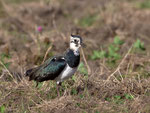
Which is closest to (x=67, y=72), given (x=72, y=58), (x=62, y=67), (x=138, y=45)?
(x=62, y=67)

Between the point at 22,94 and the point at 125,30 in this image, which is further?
the point at 125,30

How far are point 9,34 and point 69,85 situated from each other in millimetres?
4198

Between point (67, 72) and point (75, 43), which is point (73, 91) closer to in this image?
point (67, 72)

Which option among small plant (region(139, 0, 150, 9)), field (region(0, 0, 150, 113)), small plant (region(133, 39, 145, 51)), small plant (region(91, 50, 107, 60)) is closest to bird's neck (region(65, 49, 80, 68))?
field (region(0, 0, 150, 113))

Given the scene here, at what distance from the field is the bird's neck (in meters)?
0.46

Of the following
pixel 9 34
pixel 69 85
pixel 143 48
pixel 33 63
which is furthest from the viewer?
pixel 9 34

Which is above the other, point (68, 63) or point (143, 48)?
point (68, 63)

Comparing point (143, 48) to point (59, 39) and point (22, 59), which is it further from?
point (22, 59)

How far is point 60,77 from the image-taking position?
5691mm

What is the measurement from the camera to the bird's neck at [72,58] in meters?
5.59

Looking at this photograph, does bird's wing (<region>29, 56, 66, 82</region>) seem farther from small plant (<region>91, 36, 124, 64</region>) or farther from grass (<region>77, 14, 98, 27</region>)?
grass (<region>77, 14, 98, 27</region>)

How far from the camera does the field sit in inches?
218

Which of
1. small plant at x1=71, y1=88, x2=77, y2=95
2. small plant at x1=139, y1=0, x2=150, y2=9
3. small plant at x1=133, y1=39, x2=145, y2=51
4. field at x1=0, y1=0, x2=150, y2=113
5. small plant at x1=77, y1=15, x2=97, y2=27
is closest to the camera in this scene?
field at x1=0, y1=0, x2=150, y2=113

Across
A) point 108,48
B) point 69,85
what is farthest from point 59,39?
point 69,85
